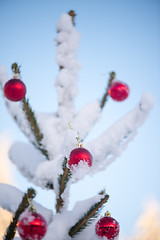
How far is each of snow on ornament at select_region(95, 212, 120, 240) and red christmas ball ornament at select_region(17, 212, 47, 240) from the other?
429 mm

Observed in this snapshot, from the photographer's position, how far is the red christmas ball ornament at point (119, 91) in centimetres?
204

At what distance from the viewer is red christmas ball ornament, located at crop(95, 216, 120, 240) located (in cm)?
130

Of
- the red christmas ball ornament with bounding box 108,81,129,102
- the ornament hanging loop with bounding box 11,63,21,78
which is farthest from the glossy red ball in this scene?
the red christmas ball ornament with bounding box 108,81,129,102

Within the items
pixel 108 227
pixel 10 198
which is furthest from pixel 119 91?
pixel 10 198

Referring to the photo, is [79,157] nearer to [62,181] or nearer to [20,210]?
[62,181]

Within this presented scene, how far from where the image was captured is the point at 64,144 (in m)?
1.33

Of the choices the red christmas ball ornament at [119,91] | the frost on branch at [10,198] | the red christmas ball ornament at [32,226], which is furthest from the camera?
the red christmas ball ornament at [119,91]

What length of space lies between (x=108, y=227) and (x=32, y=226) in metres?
0.53

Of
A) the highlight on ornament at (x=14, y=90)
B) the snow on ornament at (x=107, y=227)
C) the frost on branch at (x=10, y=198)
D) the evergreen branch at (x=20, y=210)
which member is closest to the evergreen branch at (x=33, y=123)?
the highlight on ornament at (x=14, y=90)

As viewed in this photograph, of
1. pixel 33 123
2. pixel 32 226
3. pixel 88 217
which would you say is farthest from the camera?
pixel 33 123

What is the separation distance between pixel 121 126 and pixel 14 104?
42.7 inches

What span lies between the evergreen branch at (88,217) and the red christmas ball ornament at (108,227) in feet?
A: 0.26

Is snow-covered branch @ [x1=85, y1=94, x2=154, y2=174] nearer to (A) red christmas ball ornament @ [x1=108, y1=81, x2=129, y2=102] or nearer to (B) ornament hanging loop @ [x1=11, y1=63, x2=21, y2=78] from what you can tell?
(A) red christmas ball ornament @ [x1=108, y1=81, x2=129, y2=102]

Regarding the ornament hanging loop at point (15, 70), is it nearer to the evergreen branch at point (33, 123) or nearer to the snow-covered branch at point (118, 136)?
the evergreen branch at point (33, 123)
